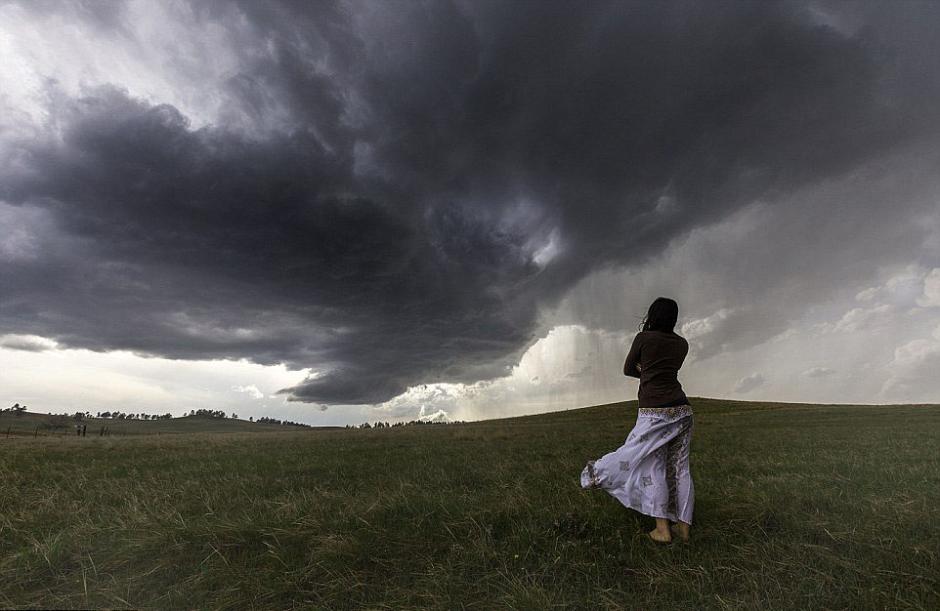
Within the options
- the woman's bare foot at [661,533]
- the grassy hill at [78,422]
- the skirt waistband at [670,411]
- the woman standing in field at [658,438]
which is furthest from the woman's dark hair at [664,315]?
the grassy hill at [78,422]

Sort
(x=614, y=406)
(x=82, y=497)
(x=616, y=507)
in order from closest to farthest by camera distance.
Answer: (x=616, y=507) < (x=82, y=497) < (x=614, y=406)

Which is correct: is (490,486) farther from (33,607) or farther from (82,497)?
(82,497)

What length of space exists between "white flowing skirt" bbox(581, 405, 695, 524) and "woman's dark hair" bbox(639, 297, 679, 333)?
0.98m

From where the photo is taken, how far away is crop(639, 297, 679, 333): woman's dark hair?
18.6 ft

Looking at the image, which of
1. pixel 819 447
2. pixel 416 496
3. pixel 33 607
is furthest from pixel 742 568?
pixel 819 447

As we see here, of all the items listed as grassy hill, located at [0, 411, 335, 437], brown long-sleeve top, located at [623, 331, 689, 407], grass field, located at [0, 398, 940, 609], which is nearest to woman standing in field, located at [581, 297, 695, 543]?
brown long-sleeve top, located at [623, 331, 689, 407]

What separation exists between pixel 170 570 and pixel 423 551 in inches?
95.5

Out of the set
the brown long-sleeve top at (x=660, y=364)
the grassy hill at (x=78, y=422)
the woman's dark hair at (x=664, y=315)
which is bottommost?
the grassy hill at (x=78, y=422)

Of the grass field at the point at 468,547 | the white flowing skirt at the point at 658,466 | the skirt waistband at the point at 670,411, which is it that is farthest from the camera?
the skirt waistband at the point at 670,411

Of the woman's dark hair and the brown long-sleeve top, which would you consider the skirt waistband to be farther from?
the woman's dark hair

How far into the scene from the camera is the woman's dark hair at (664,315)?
18.6 ft

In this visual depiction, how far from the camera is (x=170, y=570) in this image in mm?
4363

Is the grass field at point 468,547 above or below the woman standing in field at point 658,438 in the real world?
below

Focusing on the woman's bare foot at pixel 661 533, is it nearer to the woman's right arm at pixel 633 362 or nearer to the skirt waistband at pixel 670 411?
the skirt waistband at pixel 670 411
